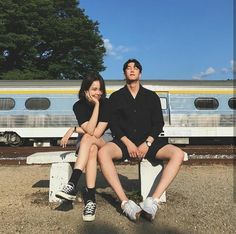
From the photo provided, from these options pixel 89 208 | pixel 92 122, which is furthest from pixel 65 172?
pixel 89 208

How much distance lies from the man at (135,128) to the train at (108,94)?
1042 cm

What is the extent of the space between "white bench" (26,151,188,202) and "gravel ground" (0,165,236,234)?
0.24 metres

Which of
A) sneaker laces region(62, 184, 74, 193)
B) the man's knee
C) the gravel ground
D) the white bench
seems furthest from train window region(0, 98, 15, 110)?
sneaker laces region(62, 184, 74, 193)

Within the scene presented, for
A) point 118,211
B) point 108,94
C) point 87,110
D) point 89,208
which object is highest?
point 108,94

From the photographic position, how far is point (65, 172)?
582 centimetres

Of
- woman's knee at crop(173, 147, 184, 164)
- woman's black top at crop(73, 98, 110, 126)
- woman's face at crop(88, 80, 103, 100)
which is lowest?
woman's knee at crop(173, 147, 184, 164)

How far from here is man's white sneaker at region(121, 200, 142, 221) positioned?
4691 mm

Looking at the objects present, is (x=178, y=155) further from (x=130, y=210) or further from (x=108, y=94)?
(x=108, y=94)

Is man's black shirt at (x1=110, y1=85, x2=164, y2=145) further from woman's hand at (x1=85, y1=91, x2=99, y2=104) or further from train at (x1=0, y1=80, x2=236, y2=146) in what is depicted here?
train at (x1=0, y1=80, x2=236, y2=146)

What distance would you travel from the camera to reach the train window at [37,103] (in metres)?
16.0

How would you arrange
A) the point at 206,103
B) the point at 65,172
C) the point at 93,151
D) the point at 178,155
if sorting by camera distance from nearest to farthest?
the point at 178,155 < the point at 93,151 < the point at 65,172 < the point at 206,103

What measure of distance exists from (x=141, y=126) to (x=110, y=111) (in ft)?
1.41

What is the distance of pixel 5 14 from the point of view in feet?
110

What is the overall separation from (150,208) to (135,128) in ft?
3.77
